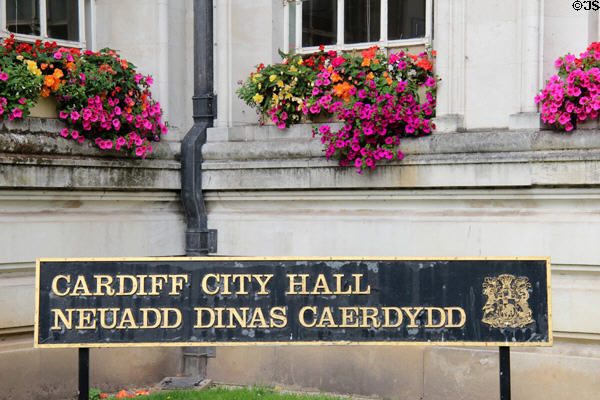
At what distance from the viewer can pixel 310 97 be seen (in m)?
7.97

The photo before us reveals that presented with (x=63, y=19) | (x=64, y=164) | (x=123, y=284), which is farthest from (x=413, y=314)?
(x=63, y=19)

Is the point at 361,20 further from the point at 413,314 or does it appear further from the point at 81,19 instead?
the point at 413,314

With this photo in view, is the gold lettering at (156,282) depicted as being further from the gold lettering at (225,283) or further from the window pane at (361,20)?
the window pane at (361,20)

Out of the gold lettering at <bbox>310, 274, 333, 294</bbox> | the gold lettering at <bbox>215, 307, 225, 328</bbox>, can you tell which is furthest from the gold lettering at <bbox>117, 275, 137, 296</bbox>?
the gold lettering at <bbox>310, 274, 333, 294</bbox>

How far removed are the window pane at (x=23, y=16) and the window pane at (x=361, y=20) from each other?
110 inches

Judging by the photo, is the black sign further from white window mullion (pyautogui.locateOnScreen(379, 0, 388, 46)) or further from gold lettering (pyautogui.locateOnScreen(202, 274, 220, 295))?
white window mullion (pyautogui.locateOnScreen(379, 0, 388, 46))

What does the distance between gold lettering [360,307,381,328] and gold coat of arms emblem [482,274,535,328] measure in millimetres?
698

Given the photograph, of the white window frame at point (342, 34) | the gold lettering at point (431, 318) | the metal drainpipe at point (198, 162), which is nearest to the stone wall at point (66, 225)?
the metal drainpipe at point (198, 162)

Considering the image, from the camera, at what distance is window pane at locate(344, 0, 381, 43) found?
812cm

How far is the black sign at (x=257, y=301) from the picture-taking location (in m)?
5.55

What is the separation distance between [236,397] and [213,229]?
1733 millimetres

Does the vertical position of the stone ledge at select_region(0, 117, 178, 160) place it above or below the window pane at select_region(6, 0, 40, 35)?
below

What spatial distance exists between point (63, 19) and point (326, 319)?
4.28 metres

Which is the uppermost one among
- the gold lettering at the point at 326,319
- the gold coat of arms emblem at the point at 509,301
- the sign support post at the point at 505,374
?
the gold coat of arms emblem at the point at 509,301
